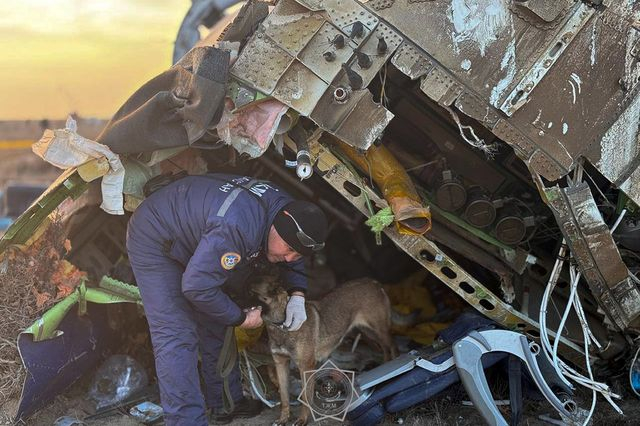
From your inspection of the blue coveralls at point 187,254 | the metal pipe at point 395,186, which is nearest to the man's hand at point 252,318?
the blue coveralls at point 187,254

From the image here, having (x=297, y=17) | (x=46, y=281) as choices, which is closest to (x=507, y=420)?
(x=297, y=17)

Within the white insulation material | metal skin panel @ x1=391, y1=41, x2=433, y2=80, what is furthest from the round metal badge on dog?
the white insulation material

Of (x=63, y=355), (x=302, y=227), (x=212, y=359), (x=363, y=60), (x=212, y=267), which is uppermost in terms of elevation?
(x=363, y=60)

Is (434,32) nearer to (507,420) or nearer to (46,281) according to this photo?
(507,420)

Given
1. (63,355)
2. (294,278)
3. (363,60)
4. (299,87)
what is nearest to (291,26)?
(299,87)

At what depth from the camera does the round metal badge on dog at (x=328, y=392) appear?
4.52 metres

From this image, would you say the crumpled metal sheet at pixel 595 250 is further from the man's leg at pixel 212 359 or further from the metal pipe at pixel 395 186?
the man's leg at pixel 212 359

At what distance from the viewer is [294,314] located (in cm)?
Result: 475

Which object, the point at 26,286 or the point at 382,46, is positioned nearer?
the point at 382,46

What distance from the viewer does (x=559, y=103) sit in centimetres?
445

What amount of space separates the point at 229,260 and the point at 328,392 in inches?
46.2

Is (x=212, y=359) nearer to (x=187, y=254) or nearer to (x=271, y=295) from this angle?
(x=271, y=295)

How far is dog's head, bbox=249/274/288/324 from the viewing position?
15.4ft

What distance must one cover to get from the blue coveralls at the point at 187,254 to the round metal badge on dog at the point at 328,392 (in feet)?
2.21
